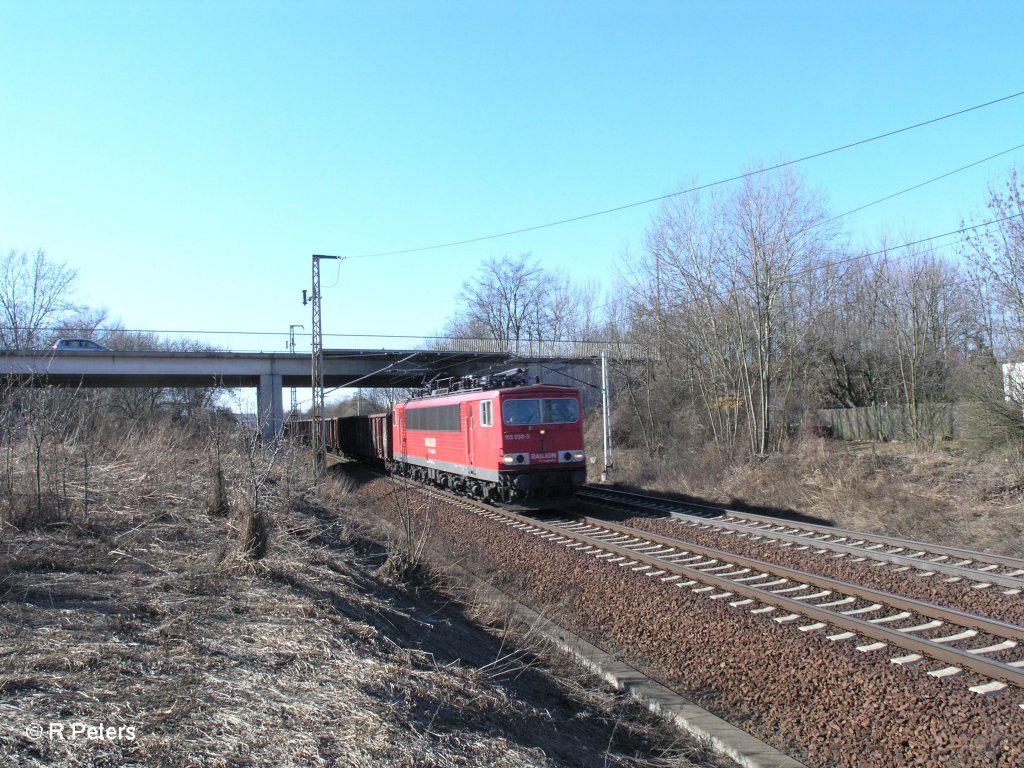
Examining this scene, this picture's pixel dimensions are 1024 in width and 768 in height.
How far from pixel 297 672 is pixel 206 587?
7.53 feet

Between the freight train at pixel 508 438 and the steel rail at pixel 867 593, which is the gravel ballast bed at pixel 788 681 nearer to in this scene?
the steel rail at pixel 867 593

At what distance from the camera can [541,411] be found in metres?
17.3

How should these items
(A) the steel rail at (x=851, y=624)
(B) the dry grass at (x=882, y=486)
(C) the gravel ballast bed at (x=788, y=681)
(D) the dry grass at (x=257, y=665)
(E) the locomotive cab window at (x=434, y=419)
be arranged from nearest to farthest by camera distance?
1. (D) the dry grass at (x=257, y=665)
2. (C) the gravel ballast bed at (x=788, y=681)
3. (A) the steel rail at (x=851, y=624)
4. (B) the dry grass at (x=882, y=486)
5. (E) the locomotive cab window at (x=434, y=419)

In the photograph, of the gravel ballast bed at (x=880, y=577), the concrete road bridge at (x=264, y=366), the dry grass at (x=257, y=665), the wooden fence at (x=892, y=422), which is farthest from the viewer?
the concrete road bridge at (x=264, y=366)

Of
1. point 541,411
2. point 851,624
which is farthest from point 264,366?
point 851,624

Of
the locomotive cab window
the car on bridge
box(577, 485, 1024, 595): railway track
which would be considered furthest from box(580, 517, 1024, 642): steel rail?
the car on bridge

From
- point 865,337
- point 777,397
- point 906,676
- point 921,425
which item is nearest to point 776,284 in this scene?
point 777,397

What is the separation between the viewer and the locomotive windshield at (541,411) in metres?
16.9

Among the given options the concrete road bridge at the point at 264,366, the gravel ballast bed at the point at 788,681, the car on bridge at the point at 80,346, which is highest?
the car on bridge at the point at 80,346

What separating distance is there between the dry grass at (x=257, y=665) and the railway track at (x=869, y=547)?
5711mm

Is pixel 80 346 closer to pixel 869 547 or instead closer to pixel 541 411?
pixel 541 411

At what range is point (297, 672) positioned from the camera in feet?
15.9

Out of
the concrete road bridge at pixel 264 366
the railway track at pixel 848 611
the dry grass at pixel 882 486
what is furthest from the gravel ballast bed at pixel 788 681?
the concrete road bridge at pixel 264 366

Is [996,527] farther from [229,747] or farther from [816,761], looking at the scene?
[229,747]
